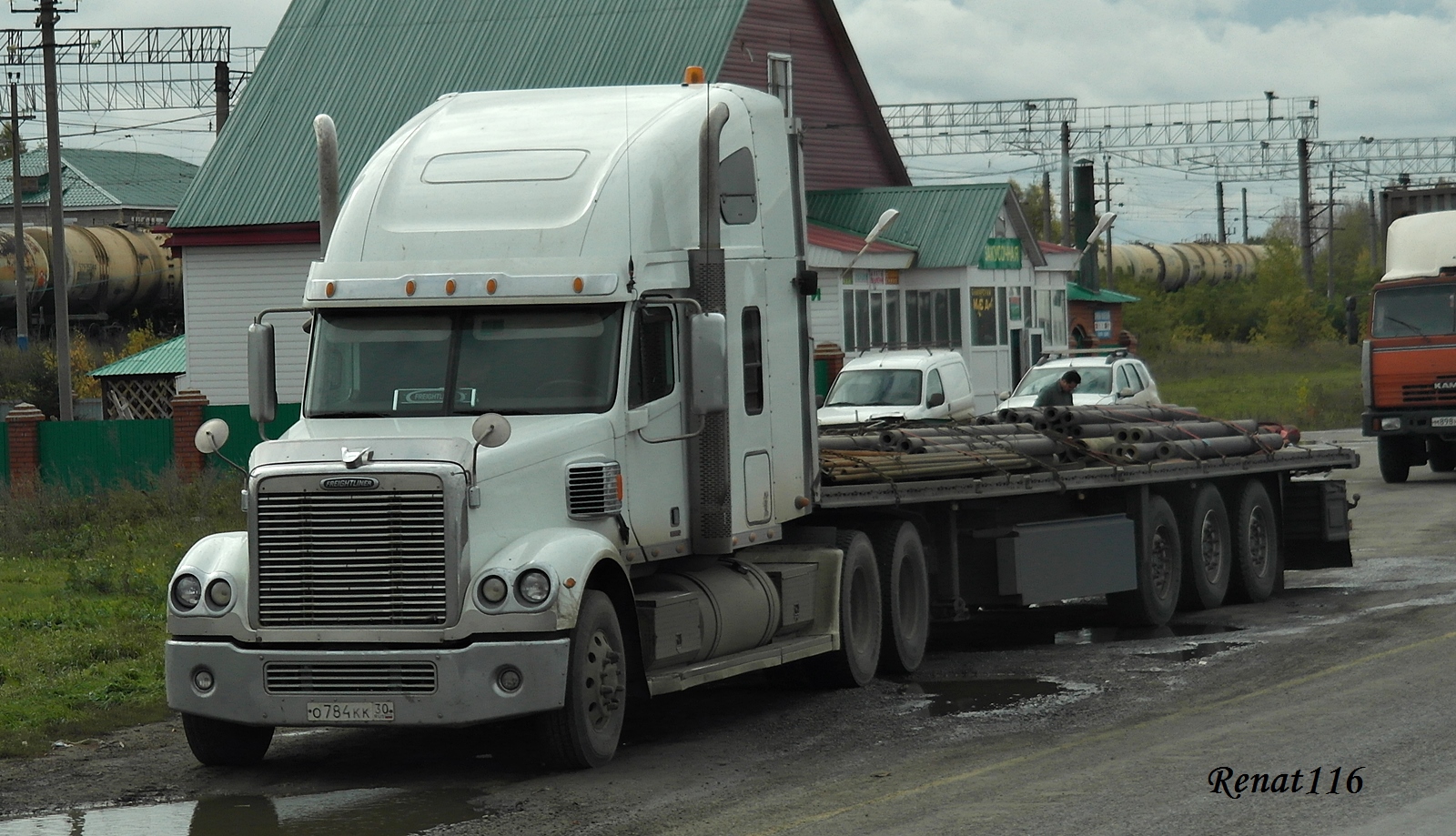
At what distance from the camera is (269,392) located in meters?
10.6

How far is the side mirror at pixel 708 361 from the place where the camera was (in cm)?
1030

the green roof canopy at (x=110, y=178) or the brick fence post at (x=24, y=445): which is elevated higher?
the green roof canopy at (x=110, y=178)

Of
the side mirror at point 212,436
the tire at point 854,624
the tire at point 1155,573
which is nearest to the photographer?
the side mirror at point 212,436

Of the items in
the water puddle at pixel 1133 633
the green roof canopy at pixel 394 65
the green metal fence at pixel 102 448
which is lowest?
the water puddle at pixel 1133 633

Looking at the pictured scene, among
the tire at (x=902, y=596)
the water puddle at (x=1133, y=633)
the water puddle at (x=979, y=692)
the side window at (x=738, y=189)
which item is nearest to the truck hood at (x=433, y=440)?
the side window at (x=738, y=189)

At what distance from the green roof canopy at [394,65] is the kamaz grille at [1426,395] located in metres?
14.6

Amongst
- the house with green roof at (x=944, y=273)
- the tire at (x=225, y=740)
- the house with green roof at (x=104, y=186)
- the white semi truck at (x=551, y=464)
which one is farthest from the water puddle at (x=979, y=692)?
the house with green roof at (x=104, y=186)

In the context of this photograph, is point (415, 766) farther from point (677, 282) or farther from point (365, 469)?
point (677, 282)

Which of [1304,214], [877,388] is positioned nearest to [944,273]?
[877,388]

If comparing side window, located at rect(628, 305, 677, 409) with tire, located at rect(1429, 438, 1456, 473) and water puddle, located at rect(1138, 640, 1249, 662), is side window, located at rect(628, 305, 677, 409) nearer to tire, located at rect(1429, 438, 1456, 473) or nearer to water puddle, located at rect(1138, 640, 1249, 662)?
water puddle, located at rect(1138, 640, 1249, 662)

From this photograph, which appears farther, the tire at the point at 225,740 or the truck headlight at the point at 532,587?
the tire at the point at 225,740

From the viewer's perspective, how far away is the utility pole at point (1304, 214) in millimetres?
85750

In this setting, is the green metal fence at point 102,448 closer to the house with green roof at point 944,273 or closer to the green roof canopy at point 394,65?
the green roof canopy at point 394,65

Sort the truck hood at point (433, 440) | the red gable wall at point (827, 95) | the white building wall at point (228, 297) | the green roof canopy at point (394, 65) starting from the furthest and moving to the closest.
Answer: the red gable wall at point (827, 95) < the green roof canopy at point (394, 65) < the white building wall at point (228, 297) < the truck hood at point (433, 440)
